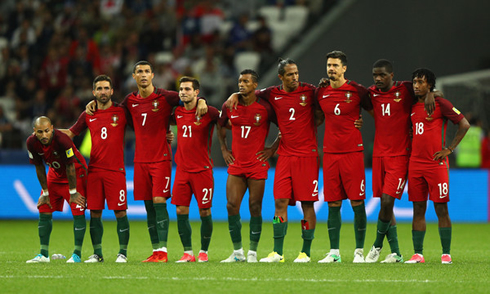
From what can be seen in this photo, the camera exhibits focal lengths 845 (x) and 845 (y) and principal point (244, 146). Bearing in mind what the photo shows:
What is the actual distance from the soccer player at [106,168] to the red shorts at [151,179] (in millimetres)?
193

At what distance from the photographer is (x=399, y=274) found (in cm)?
858

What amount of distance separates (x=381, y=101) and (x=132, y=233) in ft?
20.9

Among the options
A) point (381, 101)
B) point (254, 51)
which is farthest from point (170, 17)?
point (381, 101)

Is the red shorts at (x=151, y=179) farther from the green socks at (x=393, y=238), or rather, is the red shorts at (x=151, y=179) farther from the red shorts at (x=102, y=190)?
the green socks at (x=393, y=238)

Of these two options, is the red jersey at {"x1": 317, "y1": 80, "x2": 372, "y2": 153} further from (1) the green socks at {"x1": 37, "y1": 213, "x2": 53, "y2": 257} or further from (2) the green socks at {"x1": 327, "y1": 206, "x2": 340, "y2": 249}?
(1) the green socks at {"x1": 37, "y1": 213, "x2": 53, "y2": 257}

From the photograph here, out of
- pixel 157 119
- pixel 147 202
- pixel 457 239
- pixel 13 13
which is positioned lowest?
pixel 457 239

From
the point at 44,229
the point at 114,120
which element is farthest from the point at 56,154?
the point at 44,229

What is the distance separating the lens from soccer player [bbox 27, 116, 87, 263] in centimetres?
994

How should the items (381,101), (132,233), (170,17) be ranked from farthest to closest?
(170,17)
(132,233)
(381,101)

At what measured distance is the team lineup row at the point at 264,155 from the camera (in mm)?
9711

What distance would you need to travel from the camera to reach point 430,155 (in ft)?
31.4

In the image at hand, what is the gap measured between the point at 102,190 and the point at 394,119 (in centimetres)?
353

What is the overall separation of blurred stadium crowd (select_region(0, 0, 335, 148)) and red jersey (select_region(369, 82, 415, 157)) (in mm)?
9225

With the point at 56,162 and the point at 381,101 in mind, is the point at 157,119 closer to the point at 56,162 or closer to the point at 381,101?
the point at 56,162
